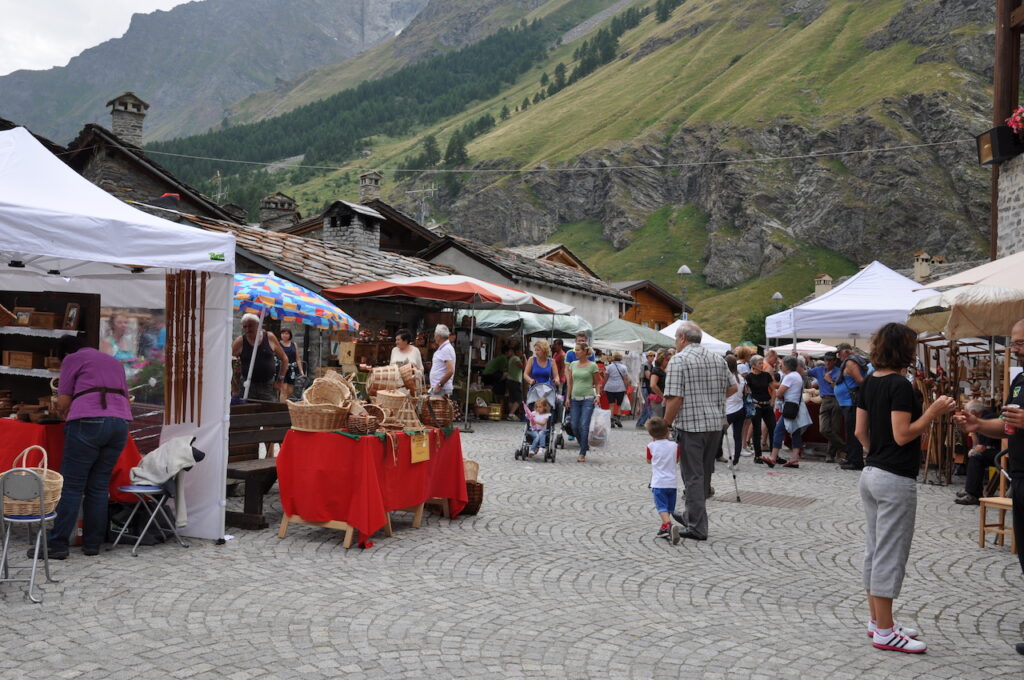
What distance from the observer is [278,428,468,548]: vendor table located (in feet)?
22.7

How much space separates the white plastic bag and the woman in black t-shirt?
9.96 metres

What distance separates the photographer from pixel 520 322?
2197 centimetres

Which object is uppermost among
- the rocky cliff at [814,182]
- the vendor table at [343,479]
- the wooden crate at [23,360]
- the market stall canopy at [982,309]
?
the rocky cliff at [814,182]

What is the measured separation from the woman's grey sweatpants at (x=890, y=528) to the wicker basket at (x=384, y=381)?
4.77 meters

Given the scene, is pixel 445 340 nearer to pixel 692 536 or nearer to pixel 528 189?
pixel 692 536

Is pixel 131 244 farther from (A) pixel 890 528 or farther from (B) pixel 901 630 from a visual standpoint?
(B) pixel 901 630

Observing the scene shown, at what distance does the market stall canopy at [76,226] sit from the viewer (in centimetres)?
589

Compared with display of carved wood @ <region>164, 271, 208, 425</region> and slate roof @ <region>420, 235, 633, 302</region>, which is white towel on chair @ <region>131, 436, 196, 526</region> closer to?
display of carved wood @ <region>164, 271, 208, 425</region>

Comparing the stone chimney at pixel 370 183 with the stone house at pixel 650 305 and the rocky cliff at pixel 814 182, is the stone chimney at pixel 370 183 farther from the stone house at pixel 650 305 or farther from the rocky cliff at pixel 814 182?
the rocky cliff at pixel 814 182

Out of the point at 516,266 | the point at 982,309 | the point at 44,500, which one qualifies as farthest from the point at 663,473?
the point at 516,266

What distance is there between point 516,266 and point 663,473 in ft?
69.7

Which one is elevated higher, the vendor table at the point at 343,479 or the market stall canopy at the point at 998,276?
the market stall canopy at the point at 998,276

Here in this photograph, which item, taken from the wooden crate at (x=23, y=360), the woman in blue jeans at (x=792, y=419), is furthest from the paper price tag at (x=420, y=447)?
the woman in blue jeans at (x=792, y=419)

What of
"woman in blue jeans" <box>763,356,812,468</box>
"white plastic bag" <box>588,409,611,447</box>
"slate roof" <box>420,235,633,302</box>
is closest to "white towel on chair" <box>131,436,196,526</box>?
"white plastic bag" <box>588,409,611,447</box>
